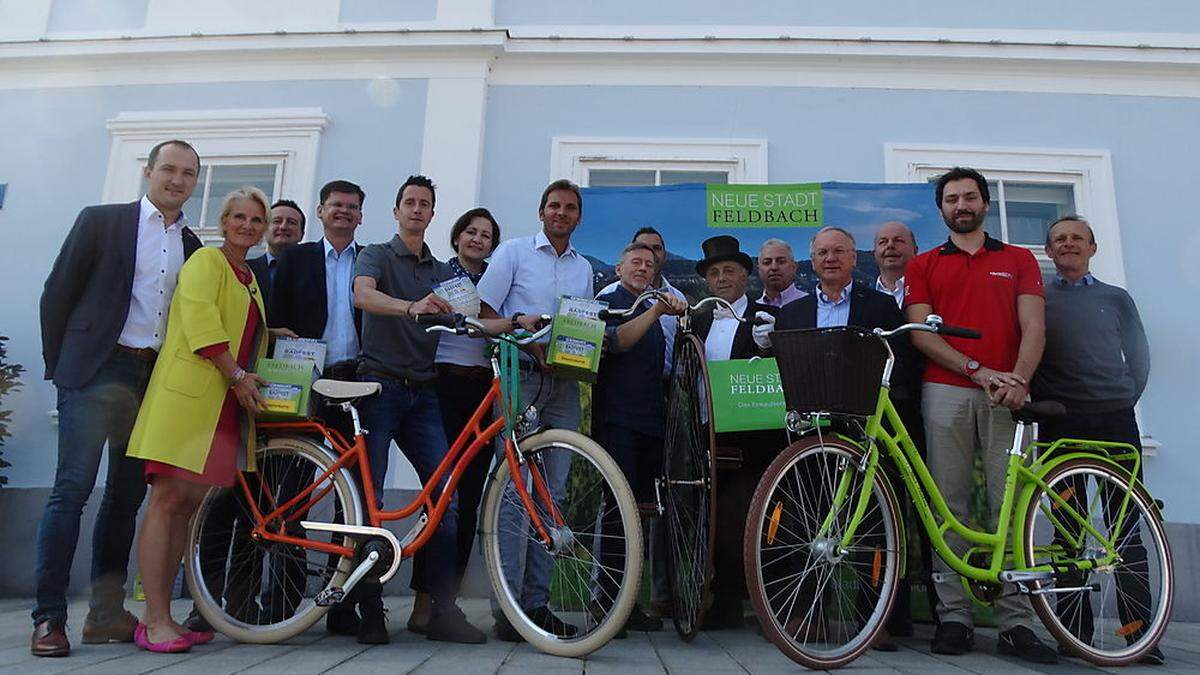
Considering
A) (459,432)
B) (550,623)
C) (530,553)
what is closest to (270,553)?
(459,432)

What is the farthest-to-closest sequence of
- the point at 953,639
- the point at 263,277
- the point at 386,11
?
the point at 386,11, the point at 263,277, the point at 953,639

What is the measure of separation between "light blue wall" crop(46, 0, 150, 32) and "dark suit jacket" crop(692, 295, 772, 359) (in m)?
5.89

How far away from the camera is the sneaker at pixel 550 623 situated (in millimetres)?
2514

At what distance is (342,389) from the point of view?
2760mm

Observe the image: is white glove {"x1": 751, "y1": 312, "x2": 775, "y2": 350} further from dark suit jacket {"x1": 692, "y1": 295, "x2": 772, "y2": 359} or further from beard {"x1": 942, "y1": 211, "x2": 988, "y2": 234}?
beard {"x1": 942, "y1": 211, "x2": 988, "y2": 234}

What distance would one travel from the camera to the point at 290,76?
6.13 meters

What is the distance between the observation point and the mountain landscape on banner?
4.70 metres

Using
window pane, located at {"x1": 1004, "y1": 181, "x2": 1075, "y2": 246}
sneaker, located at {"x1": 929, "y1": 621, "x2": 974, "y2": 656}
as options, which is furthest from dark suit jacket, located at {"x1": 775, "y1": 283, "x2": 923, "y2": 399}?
window pane, located at {"x1": 1004, "y1": 181, "x2": 1075, "y2": 246}

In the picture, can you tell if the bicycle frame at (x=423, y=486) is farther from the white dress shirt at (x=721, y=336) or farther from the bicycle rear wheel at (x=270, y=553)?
the white dress shirt at (x=721, y=336)

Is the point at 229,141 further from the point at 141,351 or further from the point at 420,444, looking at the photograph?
the point at 420,444

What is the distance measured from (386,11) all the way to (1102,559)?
6.11 metres

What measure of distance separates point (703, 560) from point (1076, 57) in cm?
533

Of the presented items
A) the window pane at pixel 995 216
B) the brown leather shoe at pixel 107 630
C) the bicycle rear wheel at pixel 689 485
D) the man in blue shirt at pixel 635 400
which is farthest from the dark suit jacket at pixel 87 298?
the window pane at pixel 995 216

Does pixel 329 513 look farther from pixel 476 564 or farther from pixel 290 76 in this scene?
pixel 290 76
